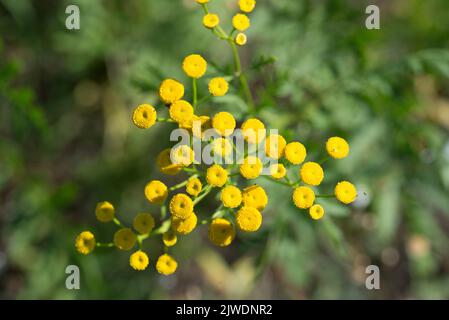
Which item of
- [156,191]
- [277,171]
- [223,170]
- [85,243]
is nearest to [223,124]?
[223,170]

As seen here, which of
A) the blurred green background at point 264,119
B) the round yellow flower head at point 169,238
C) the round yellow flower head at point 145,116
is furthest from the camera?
the blurred green background at point 264,119

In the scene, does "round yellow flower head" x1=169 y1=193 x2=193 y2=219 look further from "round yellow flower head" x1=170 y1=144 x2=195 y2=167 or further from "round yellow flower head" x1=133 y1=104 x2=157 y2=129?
"round yellow flower head" x1=133 y1=104 x2=157 y2=129

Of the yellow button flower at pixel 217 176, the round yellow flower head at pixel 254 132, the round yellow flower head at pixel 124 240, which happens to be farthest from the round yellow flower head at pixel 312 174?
the round yellow flower head at pixel 124 240

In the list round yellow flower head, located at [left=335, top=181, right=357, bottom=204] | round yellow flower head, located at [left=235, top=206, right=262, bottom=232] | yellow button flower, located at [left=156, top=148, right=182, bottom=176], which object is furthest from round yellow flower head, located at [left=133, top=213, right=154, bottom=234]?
round yellow flower head, located at [left=335, top=181, right=357, bottom=204]

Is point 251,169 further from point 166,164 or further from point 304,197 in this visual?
point 166,164

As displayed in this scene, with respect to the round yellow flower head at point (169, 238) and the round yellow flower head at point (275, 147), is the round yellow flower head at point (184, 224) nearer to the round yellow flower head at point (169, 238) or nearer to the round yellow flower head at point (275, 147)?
the round yellow flower head at point (169, 238)

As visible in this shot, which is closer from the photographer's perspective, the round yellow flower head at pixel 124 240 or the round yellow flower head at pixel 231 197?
the round yellow flower head at pixel 231 197
